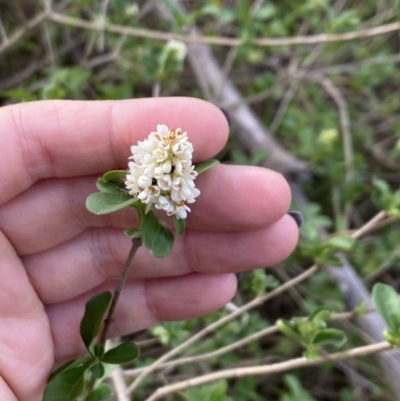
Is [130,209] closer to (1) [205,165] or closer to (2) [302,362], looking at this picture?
(1) [205,165]

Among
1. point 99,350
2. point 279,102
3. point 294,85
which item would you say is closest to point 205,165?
point 99,350

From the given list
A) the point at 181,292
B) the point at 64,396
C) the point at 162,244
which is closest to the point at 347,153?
the point at 181,292

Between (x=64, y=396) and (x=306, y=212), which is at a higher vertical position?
(x=64, y=396)

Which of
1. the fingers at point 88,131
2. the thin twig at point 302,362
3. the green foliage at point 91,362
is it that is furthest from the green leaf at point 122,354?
the fingers at point 88,131

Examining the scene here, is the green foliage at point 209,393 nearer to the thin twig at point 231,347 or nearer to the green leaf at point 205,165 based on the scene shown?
the thin twig at point 231,347

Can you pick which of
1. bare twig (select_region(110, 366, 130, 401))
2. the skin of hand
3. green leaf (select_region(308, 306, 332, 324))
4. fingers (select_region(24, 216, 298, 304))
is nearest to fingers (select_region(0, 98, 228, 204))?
the skin of hand

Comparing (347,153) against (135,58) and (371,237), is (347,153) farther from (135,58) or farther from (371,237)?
(135,58)

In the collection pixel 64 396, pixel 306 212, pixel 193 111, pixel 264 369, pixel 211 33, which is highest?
pixel 193 111
